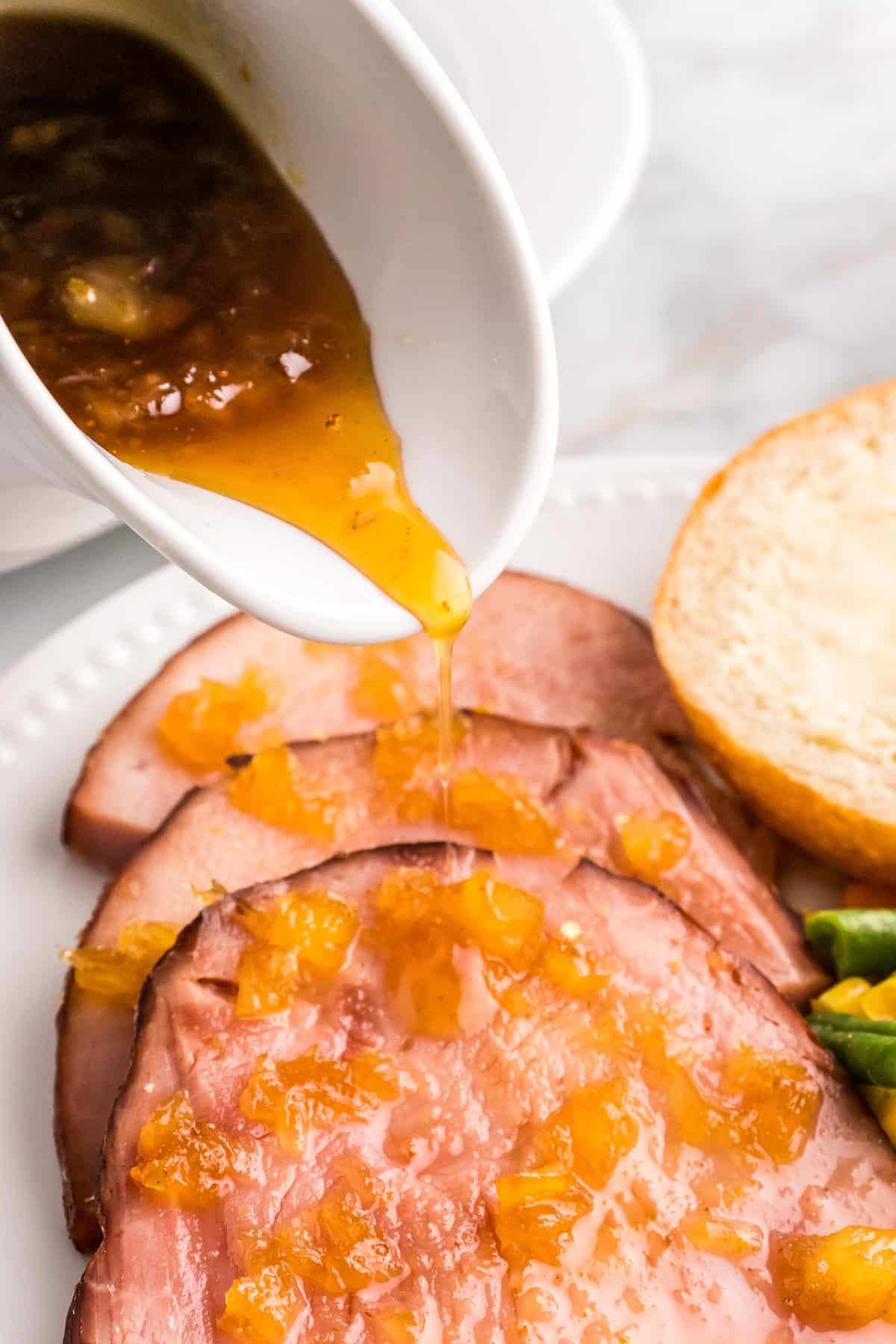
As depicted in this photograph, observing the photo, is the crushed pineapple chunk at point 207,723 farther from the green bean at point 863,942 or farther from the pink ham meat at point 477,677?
the green bean at point 863,942

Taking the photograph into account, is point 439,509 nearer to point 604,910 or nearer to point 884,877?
point 604,910

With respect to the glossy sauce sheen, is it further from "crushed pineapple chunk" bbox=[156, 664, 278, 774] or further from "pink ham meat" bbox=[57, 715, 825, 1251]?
"crushed pineapple chunk" bbox=[156, 664, 278, 774]

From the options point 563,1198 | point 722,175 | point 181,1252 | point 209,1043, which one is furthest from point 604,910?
point 722,175

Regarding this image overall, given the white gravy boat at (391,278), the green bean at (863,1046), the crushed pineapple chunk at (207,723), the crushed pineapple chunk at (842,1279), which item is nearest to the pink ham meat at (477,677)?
the crushed pineapple chunk at (207,723)

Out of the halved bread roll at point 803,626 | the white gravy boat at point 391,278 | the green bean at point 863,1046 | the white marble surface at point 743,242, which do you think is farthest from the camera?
the white marble surface at point 743,242

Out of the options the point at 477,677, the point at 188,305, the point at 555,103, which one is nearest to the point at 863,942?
the point at 477,677

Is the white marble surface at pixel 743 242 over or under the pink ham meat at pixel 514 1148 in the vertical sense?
over

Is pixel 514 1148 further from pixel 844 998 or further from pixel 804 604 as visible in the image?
pixel 804 604

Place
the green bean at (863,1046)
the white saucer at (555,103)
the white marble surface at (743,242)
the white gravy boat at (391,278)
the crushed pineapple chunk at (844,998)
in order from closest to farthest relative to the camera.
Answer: the white gravy boat at (391,278) → the green bean at (863,1046) → the crushed pineapple chunk at (844,998) → the white saucer at (555,103) → the white marble surface at (743,242)
